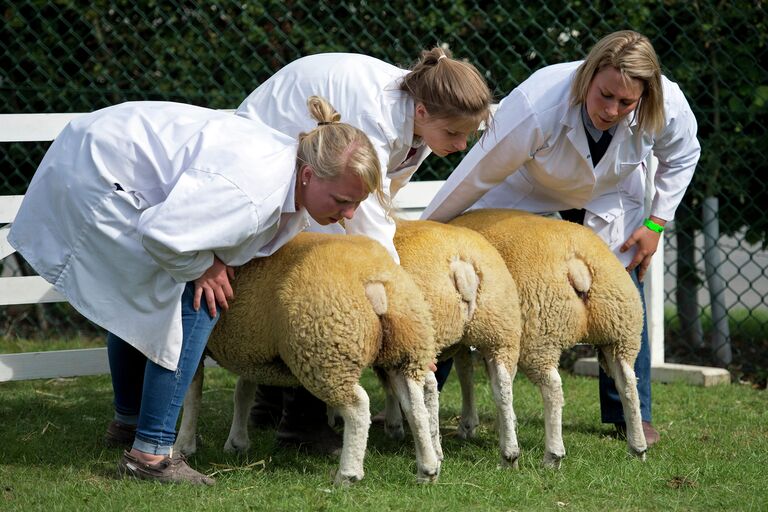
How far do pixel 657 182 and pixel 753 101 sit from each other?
1917mm

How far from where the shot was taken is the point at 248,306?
3.55 m

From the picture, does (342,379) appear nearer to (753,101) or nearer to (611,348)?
(611,348)

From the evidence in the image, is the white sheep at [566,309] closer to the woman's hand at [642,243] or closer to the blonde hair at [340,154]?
the woman's hand at [642,243]

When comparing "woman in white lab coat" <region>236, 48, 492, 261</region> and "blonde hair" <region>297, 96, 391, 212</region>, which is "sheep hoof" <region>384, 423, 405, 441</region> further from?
"blonde hair" <region>297, 96, 391, 212</region>

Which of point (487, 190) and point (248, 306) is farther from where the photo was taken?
point (487, 190)

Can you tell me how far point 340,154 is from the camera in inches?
133

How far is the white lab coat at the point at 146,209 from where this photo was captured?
3.29m

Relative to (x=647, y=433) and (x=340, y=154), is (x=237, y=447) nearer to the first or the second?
(x=340, y=154)

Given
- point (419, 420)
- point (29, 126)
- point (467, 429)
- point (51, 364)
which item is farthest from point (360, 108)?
point (51, 364)

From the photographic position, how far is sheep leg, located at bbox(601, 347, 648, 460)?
3.89 m

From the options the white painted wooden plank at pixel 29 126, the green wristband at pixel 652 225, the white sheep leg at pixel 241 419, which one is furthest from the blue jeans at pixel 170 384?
the green wristband at pixel 652 225

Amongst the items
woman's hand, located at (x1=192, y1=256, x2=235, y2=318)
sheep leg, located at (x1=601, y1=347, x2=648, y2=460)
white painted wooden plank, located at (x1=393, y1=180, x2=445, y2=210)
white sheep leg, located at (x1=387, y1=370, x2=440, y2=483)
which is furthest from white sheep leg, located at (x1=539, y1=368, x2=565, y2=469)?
white painted wooden plank, located at (x1=393, y1=180, x2=445, y2=210)

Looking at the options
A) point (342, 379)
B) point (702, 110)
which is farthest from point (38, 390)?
point (702, 110)

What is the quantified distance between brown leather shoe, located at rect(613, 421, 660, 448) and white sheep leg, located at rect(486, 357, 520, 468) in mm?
700
